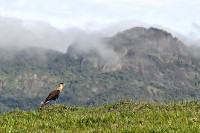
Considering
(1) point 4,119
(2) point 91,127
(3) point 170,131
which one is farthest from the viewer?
(1) point 4,119

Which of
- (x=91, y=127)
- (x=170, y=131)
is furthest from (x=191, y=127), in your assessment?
(x=91, y=127)

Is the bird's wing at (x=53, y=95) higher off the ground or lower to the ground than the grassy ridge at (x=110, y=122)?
lower

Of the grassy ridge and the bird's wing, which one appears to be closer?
A: the grassy ridge

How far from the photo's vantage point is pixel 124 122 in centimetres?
2162

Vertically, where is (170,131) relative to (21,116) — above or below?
above

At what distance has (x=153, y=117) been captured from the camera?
2294cm

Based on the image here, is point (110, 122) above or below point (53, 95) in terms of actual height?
above

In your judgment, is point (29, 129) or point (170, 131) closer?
point (170, 131)

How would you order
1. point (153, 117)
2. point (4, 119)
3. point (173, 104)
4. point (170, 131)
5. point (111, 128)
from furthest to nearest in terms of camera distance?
1. point (173, 104)
2. point (4, 119)
3. point (153, 117)
4. point (111, 128)
5. point (170, 131)

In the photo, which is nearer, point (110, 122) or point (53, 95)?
point (110, 122)

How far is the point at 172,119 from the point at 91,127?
4.09m

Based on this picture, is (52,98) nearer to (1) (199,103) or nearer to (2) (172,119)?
(1) (199,103)

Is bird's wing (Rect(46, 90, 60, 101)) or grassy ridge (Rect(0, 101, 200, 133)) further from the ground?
grassy ridge (Rect(0, 101, 200, 133))

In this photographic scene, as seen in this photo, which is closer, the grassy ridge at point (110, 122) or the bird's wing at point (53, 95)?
the grassy ridge at point (110, 122)
